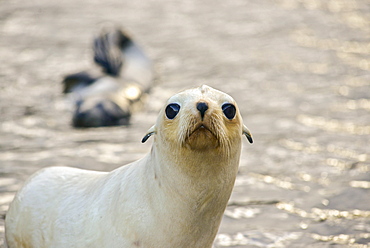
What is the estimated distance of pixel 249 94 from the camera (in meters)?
9.02

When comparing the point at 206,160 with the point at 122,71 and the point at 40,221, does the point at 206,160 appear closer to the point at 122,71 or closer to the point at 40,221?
the point at 40,221

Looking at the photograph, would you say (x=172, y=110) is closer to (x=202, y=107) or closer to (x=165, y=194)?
(x=202, y=107)

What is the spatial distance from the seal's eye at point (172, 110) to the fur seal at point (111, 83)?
473 cm

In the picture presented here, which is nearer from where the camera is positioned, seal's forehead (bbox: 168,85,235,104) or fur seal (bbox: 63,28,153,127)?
seal's forehead (bbox: 168,85,235,104)

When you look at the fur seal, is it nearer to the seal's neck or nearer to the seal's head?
the seal's neck

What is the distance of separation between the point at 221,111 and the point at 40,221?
1.42 meters

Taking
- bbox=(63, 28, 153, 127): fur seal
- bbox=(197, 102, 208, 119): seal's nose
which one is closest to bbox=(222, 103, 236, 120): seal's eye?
bbox=(197, 102, 208, 119): seal's nose

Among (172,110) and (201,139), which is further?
(172,110)

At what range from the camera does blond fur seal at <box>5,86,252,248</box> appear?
3379mm

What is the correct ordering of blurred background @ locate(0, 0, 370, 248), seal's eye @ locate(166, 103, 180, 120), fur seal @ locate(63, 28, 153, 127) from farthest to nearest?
fur seal @ locate(63, 28, 153, 127), blurred background @ locate(0, 0, 370, 248), seal's eye @ locate(166, 103, 180, 120)

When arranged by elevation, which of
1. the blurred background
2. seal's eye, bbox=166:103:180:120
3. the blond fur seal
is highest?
seal's eye, bbox=166:103:180:120

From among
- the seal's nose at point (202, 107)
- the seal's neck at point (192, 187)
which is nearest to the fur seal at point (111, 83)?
the seal's neck at point (192, 187)

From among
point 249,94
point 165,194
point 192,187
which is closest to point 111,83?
point 249,94

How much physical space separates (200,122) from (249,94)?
19.0 ft
